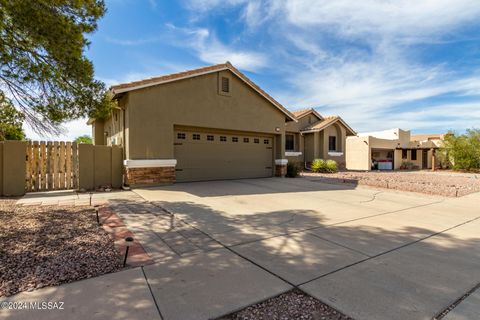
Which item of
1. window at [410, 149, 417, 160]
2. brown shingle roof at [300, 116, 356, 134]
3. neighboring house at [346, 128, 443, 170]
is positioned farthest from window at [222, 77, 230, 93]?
window at [410, 149, 417, 160]

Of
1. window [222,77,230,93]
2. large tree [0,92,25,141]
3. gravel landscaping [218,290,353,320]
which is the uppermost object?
window [222,77,230,93]

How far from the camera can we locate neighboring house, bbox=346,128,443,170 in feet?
80.4

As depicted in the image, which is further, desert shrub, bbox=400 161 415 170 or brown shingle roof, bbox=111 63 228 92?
desert shrub, bbox=400 161 415 170

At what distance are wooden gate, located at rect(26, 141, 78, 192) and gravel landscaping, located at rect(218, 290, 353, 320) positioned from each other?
9267 mm

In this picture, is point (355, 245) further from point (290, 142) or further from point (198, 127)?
point (290, 142)

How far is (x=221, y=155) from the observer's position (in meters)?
12.3

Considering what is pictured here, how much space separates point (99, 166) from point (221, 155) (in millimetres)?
5346

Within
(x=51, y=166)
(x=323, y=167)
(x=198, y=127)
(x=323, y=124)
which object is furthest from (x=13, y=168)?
(x=323, y=124)

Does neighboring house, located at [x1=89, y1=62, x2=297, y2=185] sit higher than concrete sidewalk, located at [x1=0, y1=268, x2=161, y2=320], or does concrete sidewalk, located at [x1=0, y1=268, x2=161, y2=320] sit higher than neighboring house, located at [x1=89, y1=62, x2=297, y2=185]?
neighboring house, located at [x1=89, y1=62, x2=297, y2=185]

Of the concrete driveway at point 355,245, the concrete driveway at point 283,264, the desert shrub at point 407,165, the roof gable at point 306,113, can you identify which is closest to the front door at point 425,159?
the desert shrub at point 407,165

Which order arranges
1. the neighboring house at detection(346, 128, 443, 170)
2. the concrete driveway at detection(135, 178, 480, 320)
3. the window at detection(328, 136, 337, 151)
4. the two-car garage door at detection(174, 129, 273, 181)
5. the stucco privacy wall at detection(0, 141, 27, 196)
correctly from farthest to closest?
the neighboring house at detection(346, 128, 443, 170), the window at detection(328, 136, 337, 151), the two-car garage door at detection(174, 129, 273, 181), the stucco privacy wall at detection(0, 141, 27, 196), the concrete driveway at detection(135, 178, 480, 320)

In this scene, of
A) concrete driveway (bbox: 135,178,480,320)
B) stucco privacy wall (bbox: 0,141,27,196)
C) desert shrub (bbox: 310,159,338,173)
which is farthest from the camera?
desert shrub (bbox: 310,159,338,173)

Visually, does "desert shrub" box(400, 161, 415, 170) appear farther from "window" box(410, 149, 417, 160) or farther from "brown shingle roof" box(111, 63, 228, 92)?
A: "brown shingle roof" box(111, 63, 228, 92)

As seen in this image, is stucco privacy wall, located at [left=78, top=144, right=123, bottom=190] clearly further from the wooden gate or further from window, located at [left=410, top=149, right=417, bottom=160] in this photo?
window, located at [left=410, top=149, right=417, bottom=160]
